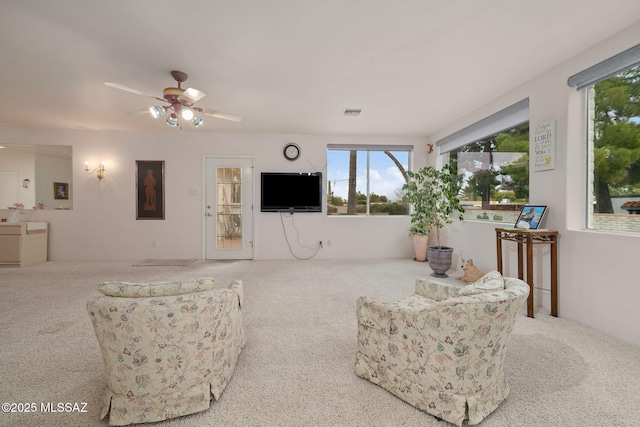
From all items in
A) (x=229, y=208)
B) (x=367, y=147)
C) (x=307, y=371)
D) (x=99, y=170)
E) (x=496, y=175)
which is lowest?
(x=307, y=371)

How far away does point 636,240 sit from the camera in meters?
2.23

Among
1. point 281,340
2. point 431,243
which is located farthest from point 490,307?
point 431,243

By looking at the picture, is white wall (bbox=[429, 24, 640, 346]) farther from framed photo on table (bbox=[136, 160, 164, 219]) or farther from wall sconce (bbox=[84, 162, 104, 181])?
wall sconce (bbox=[84, 162, 104, 181])

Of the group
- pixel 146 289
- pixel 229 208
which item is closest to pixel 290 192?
pixel 229 208

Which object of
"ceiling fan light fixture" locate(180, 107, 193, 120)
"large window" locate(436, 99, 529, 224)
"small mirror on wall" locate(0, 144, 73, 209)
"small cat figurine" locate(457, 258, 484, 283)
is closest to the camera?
Answer: "ceiling fan light fixture" locate(180, 107, 193, 120)

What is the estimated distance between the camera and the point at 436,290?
210cm

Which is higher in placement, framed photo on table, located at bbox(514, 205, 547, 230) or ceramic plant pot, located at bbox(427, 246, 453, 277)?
framed photo on table, located at bbox(514, 205, 547, 230)

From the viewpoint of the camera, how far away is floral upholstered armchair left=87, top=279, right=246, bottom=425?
1377mm

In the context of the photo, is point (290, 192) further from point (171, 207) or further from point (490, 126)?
point (490, 126)

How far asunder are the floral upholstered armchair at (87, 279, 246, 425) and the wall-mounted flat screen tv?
4074mm

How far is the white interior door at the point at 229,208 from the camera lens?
5.64 metres

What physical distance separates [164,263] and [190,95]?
3341mm

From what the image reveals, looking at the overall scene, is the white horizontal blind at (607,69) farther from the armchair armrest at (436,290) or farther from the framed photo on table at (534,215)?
the armchair armrest at (436,290)

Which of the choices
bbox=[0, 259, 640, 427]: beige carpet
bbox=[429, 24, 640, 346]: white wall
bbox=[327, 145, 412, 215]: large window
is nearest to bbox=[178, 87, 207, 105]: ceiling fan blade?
bbox=[0, 259, 640, 427]: beige carpet
